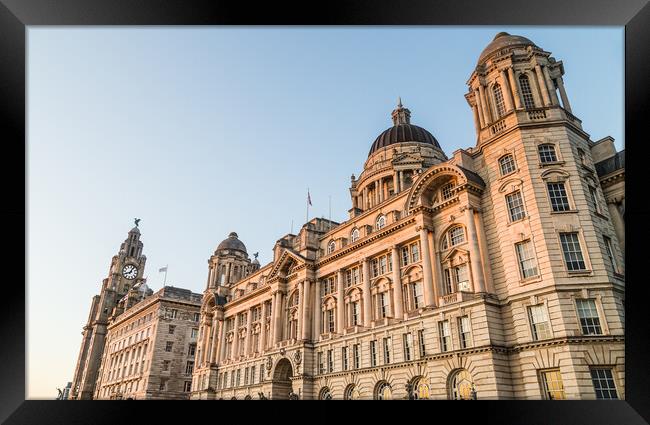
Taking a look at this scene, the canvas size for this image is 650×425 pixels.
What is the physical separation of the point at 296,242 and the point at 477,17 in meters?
49.0

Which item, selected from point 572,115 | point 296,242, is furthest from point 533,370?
point 296,242

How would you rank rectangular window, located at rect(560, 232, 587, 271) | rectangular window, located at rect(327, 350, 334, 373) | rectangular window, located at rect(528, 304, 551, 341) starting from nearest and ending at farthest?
rectangular window, located at rect(528, 304, 551, 341) < rectangular window, located at rect(560, 232, 587, 271) < rectangular window, located at rect(327, 350, 334, 373)

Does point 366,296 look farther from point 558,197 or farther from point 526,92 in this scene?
point 526,92

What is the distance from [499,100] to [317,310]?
1146 inches

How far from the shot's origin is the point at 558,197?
1182 inches

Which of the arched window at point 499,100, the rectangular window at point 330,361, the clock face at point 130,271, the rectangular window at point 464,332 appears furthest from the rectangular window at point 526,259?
the clock face at point 130,271

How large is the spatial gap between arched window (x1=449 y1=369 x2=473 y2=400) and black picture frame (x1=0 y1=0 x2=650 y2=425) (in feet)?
60.0

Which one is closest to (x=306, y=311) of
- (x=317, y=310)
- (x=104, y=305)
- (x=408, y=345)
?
(x=317, y=310)

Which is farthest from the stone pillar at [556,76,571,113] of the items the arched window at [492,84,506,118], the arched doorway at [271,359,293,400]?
the arched doorway at [271,359,293,400]

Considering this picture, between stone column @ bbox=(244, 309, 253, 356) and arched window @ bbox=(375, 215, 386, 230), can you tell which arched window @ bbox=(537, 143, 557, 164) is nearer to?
arched window @ bbox=(375, 215, 386, 230)

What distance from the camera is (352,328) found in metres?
41.5

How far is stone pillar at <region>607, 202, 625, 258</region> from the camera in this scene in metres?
30.2

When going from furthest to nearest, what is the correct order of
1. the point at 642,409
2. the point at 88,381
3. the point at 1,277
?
1. the point at 88,381
2. the point at 642,409
3. the point at 1,277

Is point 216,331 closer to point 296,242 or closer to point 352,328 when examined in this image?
point 296,242
